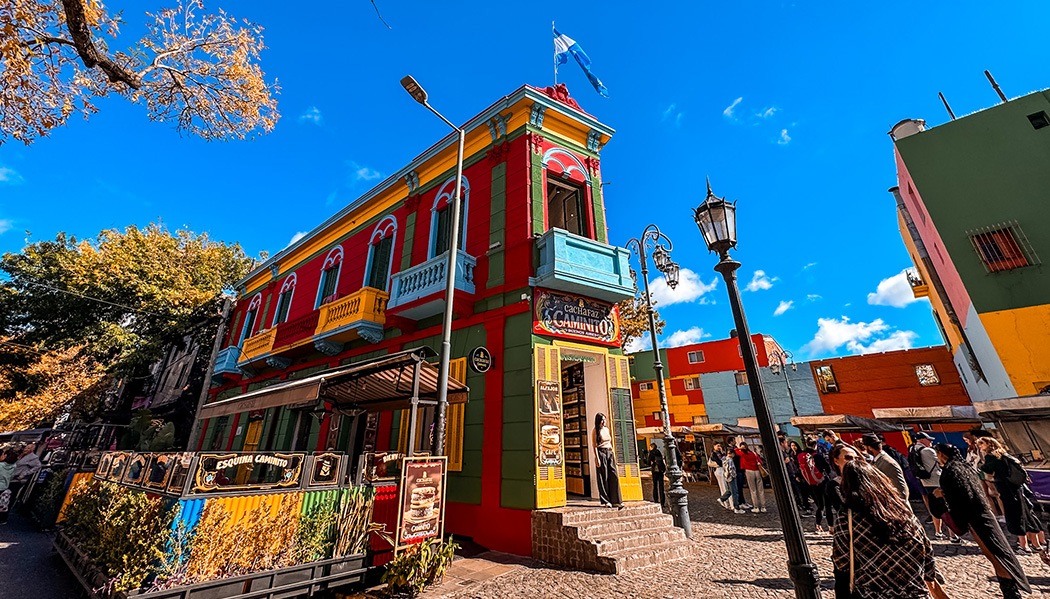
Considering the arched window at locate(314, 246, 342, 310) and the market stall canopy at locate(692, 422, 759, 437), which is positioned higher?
the arched window at locate(314, 246, 342, 310)

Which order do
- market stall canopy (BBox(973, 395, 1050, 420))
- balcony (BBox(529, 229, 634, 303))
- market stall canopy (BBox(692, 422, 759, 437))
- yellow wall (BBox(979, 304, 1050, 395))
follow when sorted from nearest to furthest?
balcony (BBox(529, 229, 634, 303))
market stall canopy (BBox(973, 395, 1050, 420))
yellow wall (BBox(979, 304, 1050, 395))
market stall canopy (BBox(692, 422, 759, 437))

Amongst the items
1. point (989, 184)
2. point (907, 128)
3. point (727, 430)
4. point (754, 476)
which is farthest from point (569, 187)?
point (907, 128)

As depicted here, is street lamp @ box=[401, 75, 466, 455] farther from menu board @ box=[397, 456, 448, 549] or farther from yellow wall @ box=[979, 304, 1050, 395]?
yellow wall @ box=[979, 304, 1050, 395]

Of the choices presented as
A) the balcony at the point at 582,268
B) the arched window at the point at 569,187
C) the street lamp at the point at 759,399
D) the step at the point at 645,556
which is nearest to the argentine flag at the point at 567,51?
the arched window at the point at 569,187

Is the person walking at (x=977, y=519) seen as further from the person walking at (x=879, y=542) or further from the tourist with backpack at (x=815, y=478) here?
the tourist with backpack at (x=815, y=478)

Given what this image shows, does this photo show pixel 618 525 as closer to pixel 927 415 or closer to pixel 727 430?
pixel 927 415

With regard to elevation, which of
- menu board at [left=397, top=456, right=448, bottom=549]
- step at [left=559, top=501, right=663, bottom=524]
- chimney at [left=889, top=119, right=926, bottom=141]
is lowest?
Answer: step at [left=559, top=501, right=663, bottom=524]

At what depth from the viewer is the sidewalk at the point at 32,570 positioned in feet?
19.3

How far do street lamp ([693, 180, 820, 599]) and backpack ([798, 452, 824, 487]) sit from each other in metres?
7.07

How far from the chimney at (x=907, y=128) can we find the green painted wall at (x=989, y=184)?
2.56m

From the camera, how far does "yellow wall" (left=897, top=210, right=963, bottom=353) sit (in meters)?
21.6

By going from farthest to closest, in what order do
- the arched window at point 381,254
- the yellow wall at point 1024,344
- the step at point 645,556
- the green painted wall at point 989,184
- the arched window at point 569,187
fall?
the arched window at point 381,254 < the green painted wall at point 989,184 < the yellow wall at point 1024,344 < the arched window at point 569,187 < the step at point 645,556

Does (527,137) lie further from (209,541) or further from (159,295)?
(159,295)

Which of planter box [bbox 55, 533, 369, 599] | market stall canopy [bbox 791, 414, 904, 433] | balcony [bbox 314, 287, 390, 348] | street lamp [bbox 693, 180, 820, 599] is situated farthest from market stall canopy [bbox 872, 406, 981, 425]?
balcony [bbox 314, 287, 390, 348]
